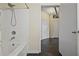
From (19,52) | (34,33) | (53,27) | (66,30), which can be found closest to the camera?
(19,52)

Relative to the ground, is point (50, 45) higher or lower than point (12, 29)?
lower

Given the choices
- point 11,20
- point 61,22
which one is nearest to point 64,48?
point 61,22

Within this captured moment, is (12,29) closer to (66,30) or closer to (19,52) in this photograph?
(19,52)

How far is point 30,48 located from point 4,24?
2.15ft

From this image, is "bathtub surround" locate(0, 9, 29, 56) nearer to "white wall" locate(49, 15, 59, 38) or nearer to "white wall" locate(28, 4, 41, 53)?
"white wall" locate(28, 4, 41, 53)

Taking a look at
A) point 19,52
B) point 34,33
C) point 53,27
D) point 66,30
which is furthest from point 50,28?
point 19,52

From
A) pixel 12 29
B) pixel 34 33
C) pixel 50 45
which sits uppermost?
pixel 12 29

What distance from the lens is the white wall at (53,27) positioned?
217 cm

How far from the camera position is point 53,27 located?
2.18 metres

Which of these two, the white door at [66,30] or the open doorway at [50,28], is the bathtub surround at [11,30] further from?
the white door at [66,30]

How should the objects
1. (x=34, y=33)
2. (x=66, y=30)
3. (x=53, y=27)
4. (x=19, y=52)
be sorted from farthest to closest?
(x=34, y=33), (x=66, y=30), (x=53, y=27), (x=19, y=52)

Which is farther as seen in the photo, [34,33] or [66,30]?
[34,33]

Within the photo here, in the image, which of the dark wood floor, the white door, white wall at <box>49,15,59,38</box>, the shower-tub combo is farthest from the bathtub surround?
the white door

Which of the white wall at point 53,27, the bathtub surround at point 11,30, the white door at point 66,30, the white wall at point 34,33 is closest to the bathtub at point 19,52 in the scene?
the bathtub surround at point 11,30
